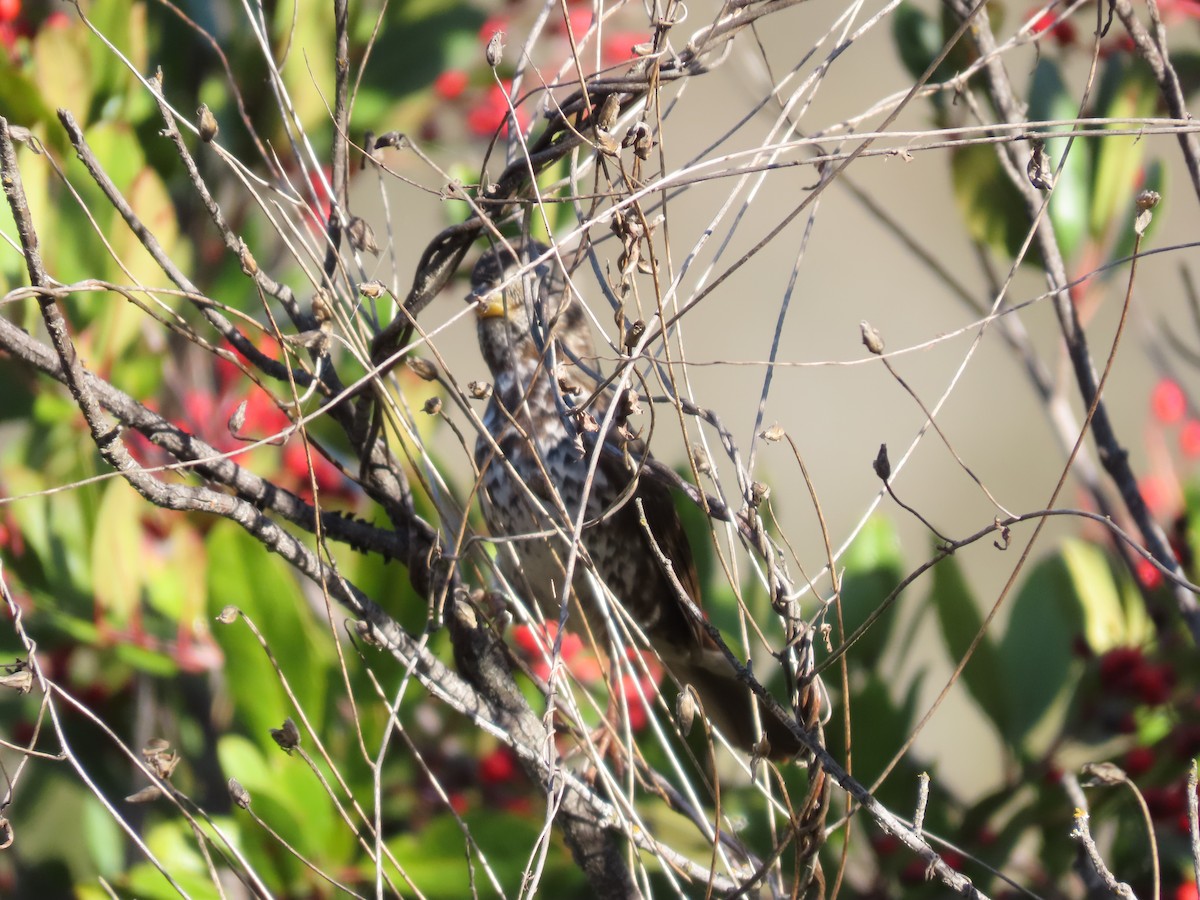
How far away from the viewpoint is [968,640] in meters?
2.28

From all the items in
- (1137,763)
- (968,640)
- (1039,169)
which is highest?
(1039,169)

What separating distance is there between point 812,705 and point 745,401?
4.09 meters

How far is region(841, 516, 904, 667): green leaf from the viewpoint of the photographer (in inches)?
88.5

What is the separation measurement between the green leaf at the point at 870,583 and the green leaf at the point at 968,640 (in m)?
0.09

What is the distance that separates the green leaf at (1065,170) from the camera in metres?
2.22

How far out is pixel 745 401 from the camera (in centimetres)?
527

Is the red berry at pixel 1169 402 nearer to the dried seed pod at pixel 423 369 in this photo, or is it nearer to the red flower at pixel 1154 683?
the red flower at pixel 1154 683

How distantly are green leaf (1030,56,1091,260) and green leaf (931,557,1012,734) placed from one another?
0.63 m

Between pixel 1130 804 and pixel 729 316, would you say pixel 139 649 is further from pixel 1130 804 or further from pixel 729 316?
pixel 729 316

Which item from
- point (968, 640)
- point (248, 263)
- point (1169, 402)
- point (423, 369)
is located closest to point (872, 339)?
point (423, 369)

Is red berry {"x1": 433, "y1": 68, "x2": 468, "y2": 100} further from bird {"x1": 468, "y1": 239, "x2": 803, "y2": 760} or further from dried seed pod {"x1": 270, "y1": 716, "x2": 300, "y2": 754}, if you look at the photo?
dried seed pod {"x1": 270, "y1": 716, "x2": 300, "y2": 754}

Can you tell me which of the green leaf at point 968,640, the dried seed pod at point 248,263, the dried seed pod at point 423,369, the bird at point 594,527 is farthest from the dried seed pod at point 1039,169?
the green leaf at point 968,640

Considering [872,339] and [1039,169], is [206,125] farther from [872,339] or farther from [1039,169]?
[1039,169]

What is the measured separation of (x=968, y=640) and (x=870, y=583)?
21 cm
